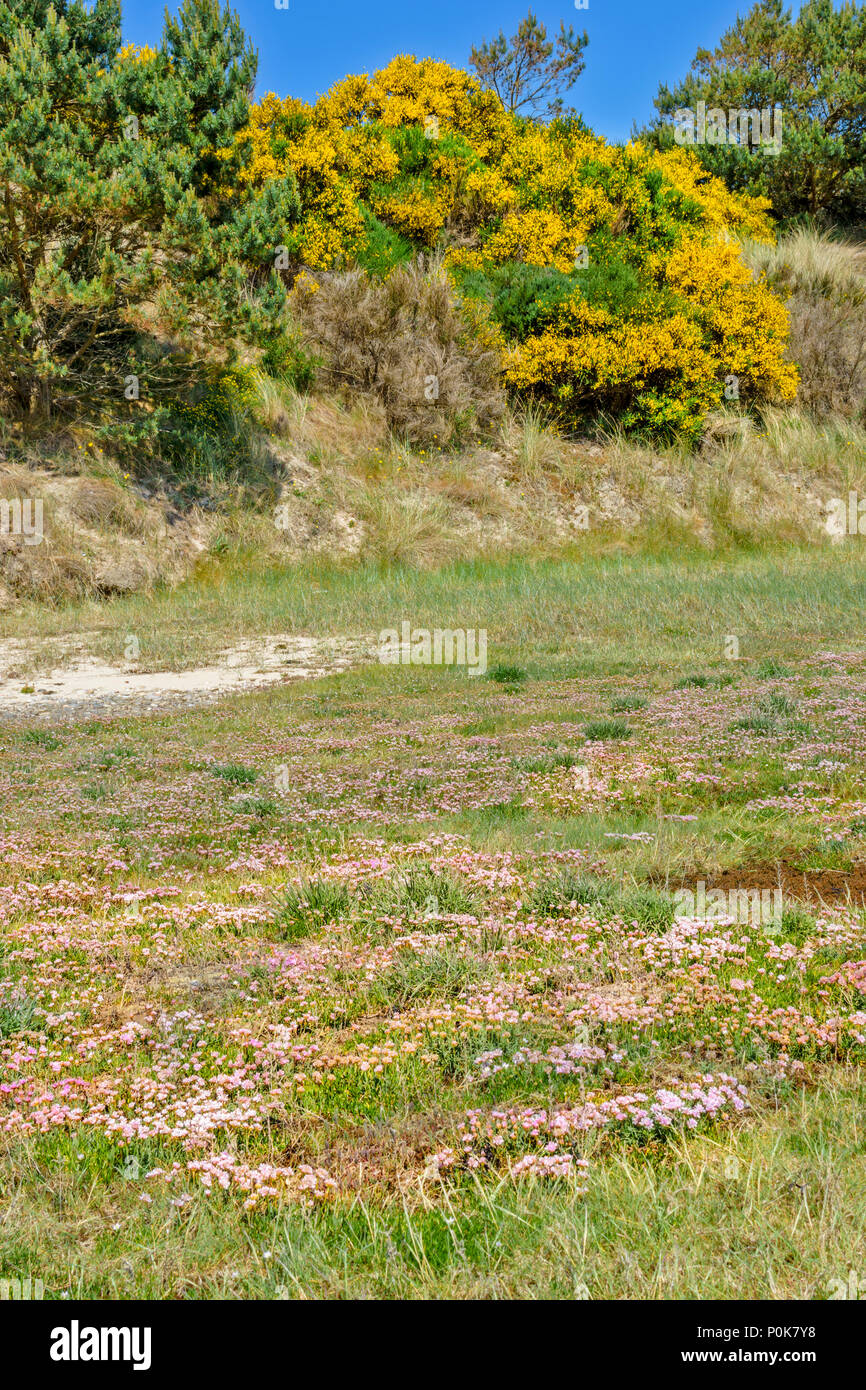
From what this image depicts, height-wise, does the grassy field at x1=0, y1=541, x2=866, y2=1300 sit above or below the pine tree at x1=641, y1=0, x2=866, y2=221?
below

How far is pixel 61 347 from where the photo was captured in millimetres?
25750

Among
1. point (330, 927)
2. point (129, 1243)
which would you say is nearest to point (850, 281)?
point (330, 927)

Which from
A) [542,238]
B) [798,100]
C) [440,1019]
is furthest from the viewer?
[798,100]

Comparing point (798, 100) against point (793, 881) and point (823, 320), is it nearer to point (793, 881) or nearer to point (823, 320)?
point (823, 320)

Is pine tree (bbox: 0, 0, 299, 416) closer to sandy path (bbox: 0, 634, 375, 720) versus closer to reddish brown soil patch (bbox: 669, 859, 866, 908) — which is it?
sandy path (bbox: 0, 634, 375, 720)

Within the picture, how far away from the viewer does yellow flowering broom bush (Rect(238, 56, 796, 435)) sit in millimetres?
31281

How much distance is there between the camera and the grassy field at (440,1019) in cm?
306

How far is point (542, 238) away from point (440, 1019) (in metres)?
32.9

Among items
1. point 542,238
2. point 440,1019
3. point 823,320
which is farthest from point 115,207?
point 823,320

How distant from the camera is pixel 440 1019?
4.54 meters

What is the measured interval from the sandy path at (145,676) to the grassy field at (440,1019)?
3.96 m

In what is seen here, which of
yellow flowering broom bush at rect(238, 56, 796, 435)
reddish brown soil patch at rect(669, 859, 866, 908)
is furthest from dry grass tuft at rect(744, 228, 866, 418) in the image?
reddish brown soil patch at rect(669, 859, 866, 908)

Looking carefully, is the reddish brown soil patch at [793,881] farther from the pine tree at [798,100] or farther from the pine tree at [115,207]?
the pine tree at [798,100]

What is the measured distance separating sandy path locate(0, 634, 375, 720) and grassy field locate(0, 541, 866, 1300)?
396 cm
